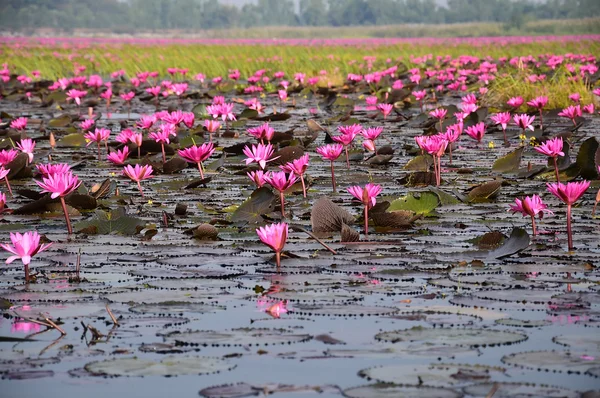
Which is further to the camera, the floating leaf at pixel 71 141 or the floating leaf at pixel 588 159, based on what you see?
the floating leaf at pixel 71 141

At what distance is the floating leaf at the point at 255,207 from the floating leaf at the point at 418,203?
1.97ft

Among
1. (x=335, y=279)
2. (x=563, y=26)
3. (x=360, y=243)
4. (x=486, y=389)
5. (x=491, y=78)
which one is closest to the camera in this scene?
(x=486, y=389)

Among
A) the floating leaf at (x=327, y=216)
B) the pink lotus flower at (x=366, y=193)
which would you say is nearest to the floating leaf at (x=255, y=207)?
the floating leaf at (x=327, y=216)

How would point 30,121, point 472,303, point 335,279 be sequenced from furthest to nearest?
point 30,121 → point 335,279 → point 472,303

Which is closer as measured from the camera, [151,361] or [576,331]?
[151,361]

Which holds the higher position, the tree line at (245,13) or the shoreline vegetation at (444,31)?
the tree line at (245,13)

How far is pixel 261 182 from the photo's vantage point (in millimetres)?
4672

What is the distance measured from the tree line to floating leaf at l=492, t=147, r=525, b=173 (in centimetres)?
10743

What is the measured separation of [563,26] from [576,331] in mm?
69296

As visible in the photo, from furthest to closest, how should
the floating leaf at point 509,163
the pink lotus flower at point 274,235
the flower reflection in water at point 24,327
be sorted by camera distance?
the floating leaf at point 509,163
the pink lotus flower at point 274,235
the flower reflection in water at point 24,327

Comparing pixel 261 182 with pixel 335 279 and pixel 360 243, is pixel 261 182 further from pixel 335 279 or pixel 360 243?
pixel 335 279

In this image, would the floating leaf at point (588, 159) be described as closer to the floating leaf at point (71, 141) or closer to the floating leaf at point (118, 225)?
the floating leaf at point (118, 225)

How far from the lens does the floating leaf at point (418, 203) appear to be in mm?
4602

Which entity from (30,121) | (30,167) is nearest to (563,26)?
(30,121)
